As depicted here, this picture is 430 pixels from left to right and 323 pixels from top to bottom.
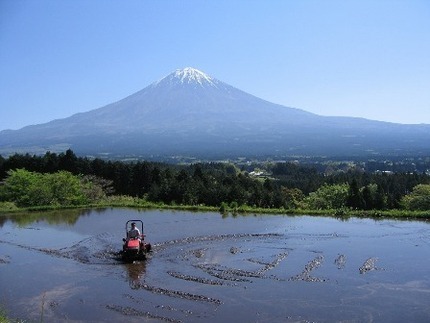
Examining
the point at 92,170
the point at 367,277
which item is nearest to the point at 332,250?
the point at 367,277

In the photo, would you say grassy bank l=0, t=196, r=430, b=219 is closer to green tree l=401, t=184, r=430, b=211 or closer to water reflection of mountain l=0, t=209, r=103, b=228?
water reflection of mountain l=0, t=209, r=103, b=228

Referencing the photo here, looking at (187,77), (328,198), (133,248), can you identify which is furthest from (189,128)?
(133,248)

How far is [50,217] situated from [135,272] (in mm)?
9174

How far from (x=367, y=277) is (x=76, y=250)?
7.27 metres

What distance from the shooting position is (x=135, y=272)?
1011cm

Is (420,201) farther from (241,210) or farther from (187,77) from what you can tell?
(187,77)

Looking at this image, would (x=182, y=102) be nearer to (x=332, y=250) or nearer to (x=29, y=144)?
(x=29, y=144)

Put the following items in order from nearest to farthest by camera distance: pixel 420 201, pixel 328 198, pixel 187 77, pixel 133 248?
1. pixel 133 248
2. pixel 420 201
3. pixel 328 198
4. pixel 187 77

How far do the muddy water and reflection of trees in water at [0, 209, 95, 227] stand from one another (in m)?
1.22

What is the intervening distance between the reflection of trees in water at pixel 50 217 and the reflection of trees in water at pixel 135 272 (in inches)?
260

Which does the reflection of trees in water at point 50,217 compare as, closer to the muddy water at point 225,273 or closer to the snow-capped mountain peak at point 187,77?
the muddy water at point 225,273

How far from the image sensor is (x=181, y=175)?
24.6m

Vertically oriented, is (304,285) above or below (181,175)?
below

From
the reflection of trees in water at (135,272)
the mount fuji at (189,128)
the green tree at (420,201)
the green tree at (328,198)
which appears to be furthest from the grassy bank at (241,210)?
the mount fuji at (189,128)
